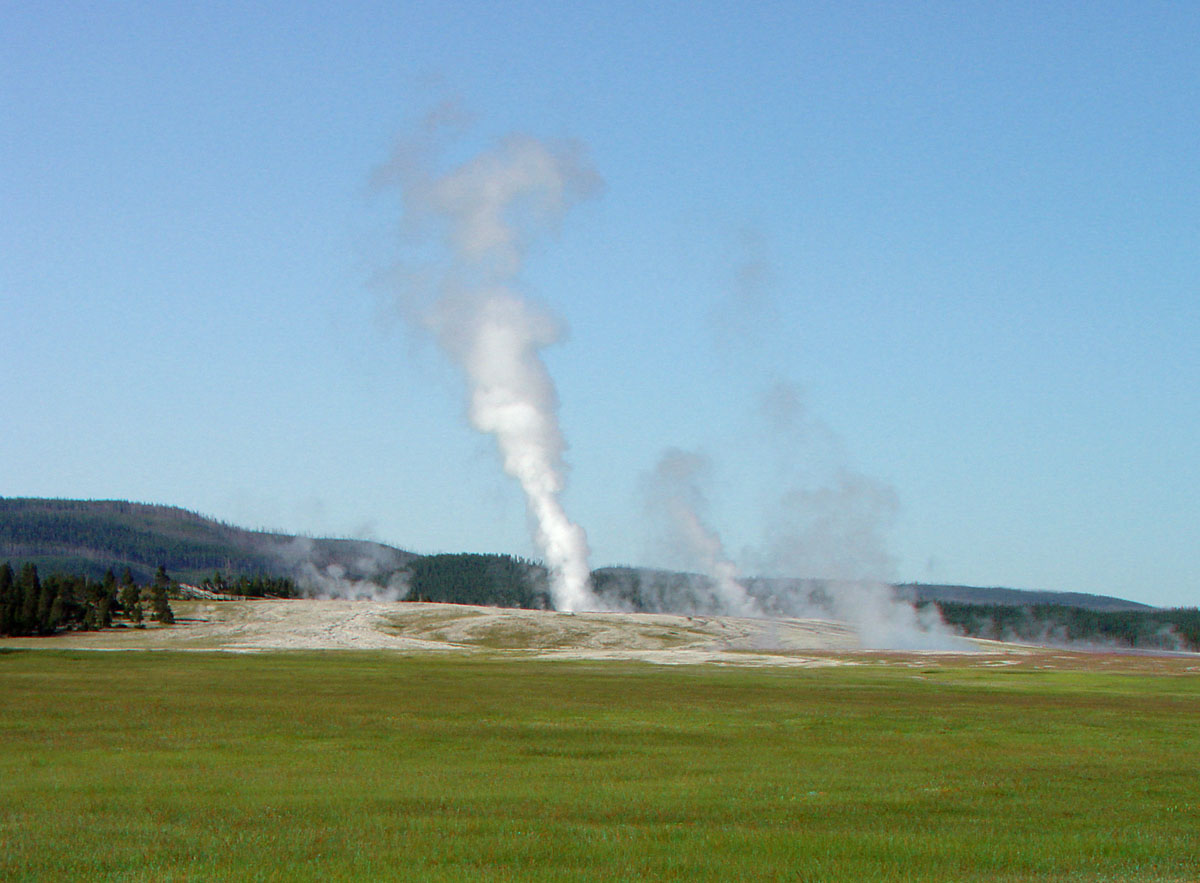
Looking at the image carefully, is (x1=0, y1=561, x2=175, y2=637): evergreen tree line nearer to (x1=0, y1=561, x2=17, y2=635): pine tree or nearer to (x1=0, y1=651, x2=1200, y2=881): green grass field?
(x1=0, y1=561, x2=17, y2=635): pine tree

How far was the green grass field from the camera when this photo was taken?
20094 millimetres

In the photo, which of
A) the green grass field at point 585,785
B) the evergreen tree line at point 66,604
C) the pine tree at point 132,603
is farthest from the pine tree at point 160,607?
the green grass field at point 585,785

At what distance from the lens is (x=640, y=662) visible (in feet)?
385

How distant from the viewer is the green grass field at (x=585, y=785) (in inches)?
791

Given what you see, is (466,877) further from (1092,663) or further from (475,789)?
(1092,663)

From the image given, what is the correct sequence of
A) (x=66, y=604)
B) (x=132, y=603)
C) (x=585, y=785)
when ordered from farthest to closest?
(x=132, y=603) → (x=66, y=604) → (x=585, y=785)

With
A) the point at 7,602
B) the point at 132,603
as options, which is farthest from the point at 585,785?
the point at 132,603

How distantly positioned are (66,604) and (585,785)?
493 ft

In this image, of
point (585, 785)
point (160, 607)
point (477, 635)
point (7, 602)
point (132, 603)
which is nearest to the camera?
point (585, 785)

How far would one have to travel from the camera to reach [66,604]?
162 metres

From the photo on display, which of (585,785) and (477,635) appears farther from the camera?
(477,635)

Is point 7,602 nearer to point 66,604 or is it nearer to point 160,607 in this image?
point 66,604

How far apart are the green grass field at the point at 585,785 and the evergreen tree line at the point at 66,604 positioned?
89.7 m

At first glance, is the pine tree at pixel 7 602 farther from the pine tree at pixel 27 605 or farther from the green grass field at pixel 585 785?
the green grass field at pixel 585 785
